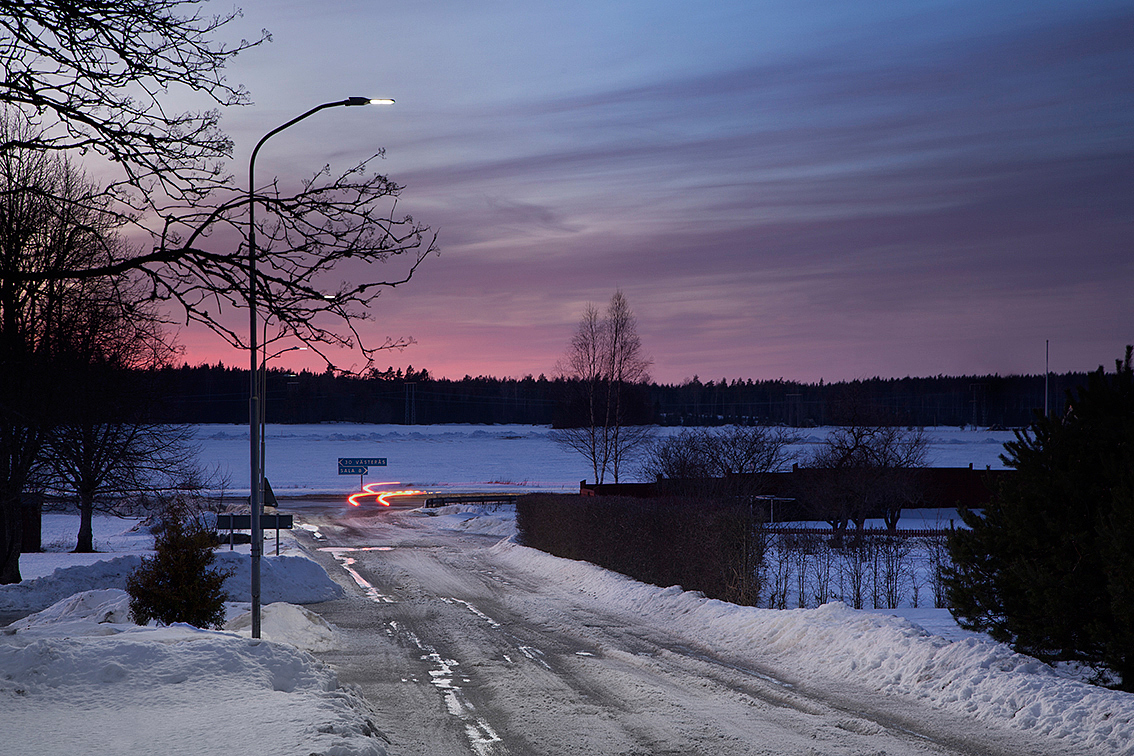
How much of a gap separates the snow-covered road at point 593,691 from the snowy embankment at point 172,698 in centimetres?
110

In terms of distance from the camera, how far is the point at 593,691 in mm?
11094

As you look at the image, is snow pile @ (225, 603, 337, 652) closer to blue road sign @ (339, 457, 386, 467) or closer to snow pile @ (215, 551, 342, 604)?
snow pile @ (215, 551, 342, 604)

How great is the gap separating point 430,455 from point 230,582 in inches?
3135

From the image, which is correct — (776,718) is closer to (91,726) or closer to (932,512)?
(91,726)

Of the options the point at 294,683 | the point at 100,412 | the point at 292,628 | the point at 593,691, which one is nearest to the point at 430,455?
the point at 100,412

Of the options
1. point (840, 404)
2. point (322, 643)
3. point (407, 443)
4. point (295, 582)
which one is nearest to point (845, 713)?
point (322, 643)

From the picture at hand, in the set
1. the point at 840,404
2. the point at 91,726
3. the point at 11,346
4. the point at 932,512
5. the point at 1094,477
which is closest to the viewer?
the point at 91,726

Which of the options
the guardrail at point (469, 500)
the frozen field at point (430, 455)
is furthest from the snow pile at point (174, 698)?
the frozen field at point (430, 455)

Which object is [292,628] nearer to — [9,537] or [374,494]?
[9,537]

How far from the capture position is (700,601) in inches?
676

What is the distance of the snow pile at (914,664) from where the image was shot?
350 inches

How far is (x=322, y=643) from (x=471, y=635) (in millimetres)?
2617

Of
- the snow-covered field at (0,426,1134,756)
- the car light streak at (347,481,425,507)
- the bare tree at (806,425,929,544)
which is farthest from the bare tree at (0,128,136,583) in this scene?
the car light streak at (347,481,425,507)

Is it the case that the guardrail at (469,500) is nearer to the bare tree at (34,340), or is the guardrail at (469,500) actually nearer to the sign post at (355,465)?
the sign post at (355,465)
